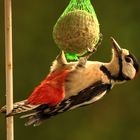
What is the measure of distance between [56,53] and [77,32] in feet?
7.00

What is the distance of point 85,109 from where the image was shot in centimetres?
407

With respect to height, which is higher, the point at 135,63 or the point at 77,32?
the point at 77,32

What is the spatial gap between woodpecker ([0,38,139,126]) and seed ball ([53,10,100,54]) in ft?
0.16

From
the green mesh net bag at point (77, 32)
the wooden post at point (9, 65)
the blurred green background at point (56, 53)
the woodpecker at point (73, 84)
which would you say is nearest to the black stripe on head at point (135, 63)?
Answer: the woodpecker at point (73, 84)

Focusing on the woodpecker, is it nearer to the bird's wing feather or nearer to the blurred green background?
the bird's wing feather

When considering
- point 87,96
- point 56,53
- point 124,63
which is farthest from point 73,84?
point 56,53

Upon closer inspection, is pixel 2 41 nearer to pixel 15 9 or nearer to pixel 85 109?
pixel 15 9

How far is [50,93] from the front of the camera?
1.68m

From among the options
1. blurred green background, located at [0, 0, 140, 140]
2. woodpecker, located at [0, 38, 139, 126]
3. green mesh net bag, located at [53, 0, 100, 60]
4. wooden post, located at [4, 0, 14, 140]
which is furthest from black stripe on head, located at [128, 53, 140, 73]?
blurred green background, located at [0, 0, 140, 140]

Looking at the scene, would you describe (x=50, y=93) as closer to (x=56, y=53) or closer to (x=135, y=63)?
(x=135, y=63)

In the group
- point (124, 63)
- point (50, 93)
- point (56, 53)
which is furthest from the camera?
point (56, 53)

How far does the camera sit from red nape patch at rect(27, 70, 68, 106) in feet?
5.50

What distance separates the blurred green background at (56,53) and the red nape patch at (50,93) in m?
2.16

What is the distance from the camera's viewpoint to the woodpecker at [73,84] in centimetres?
168
